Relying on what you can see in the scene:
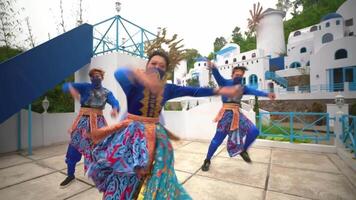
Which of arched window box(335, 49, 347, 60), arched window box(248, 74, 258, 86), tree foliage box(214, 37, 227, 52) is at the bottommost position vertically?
arched window box(248, 74, 258, 86)

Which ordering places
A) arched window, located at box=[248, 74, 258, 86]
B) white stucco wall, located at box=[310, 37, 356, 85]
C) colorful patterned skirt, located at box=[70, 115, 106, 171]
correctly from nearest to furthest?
1. colorful patterned skirt, located at box=[70, 115, 106, 171]
2. white stucco wall, located at box=[310, 37, 356, 85]
3. arched window, located at box=[248, 74, 258, 86]

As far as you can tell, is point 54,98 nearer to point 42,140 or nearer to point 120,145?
point 42,140

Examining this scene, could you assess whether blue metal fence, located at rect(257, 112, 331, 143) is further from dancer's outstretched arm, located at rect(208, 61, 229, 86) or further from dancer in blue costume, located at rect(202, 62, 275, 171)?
dancer's outstretched arm, located at rect(208, 61, 229, 86)

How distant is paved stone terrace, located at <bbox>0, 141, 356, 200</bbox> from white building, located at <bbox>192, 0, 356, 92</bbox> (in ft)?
46.1

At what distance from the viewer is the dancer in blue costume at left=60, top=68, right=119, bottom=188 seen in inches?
111

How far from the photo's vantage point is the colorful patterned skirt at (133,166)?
1.38m

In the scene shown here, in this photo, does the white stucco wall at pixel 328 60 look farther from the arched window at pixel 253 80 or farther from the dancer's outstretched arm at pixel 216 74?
the dancer's outstretched arm at pixel 216 74

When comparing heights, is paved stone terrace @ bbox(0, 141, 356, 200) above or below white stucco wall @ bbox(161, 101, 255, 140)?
below

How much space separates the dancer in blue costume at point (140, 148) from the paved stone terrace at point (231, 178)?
1348 mm

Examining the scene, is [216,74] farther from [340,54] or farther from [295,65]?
[295,65]

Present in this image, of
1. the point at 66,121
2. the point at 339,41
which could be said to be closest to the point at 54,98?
the point at 66,121

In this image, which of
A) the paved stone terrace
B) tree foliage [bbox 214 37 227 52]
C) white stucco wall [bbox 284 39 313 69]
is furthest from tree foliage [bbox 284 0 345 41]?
the paved stone terrace

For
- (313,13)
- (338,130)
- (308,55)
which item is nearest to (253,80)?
(308,55)

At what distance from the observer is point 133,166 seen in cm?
135
